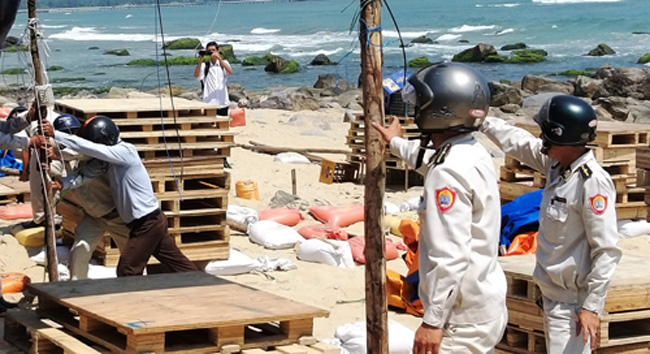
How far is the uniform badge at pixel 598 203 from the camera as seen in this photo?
5.53m

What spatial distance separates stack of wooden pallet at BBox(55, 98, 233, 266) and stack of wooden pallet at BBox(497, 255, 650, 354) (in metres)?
3.72

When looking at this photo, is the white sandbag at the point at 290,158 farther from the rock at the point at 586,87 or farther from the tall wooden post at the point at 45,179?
the rock at the point at 586,87

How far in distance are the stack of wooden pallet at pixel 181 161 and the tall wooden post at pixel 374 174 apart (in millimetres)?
4274

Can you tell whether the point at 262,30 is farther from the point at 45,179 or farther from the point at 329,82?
the point at 45,179

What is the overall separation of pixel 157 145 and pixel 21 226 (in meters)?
1.97

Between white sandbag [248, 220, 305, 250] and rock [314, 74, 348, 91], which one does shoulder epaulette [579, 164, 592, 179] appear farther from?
rock [314, 74, 348, 91]

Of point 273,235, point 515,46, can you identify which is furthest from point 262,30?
point 273,235

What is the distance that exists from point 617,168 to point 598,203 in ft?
19.0

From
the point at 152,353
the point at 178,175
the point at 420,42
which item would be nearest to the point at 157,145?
the point at 178,175

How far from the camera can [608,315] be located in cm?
654

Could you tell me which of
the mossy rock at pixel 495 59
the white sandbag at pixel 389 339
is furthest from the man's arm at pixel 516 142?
the mossy rock at pixel 495 59

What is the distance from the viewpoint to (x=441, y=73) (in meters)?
5.04

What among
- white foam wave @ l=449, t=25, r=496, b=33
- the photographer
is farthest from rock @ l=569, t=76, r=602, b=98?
white foam wave @ l=449, t=25, r=496, b=33

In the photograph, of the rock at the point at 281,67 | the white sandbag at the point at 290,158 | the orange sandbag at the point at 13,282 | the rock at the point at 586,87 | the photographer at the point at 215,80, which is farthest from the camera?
the rock at the point at 281,67
